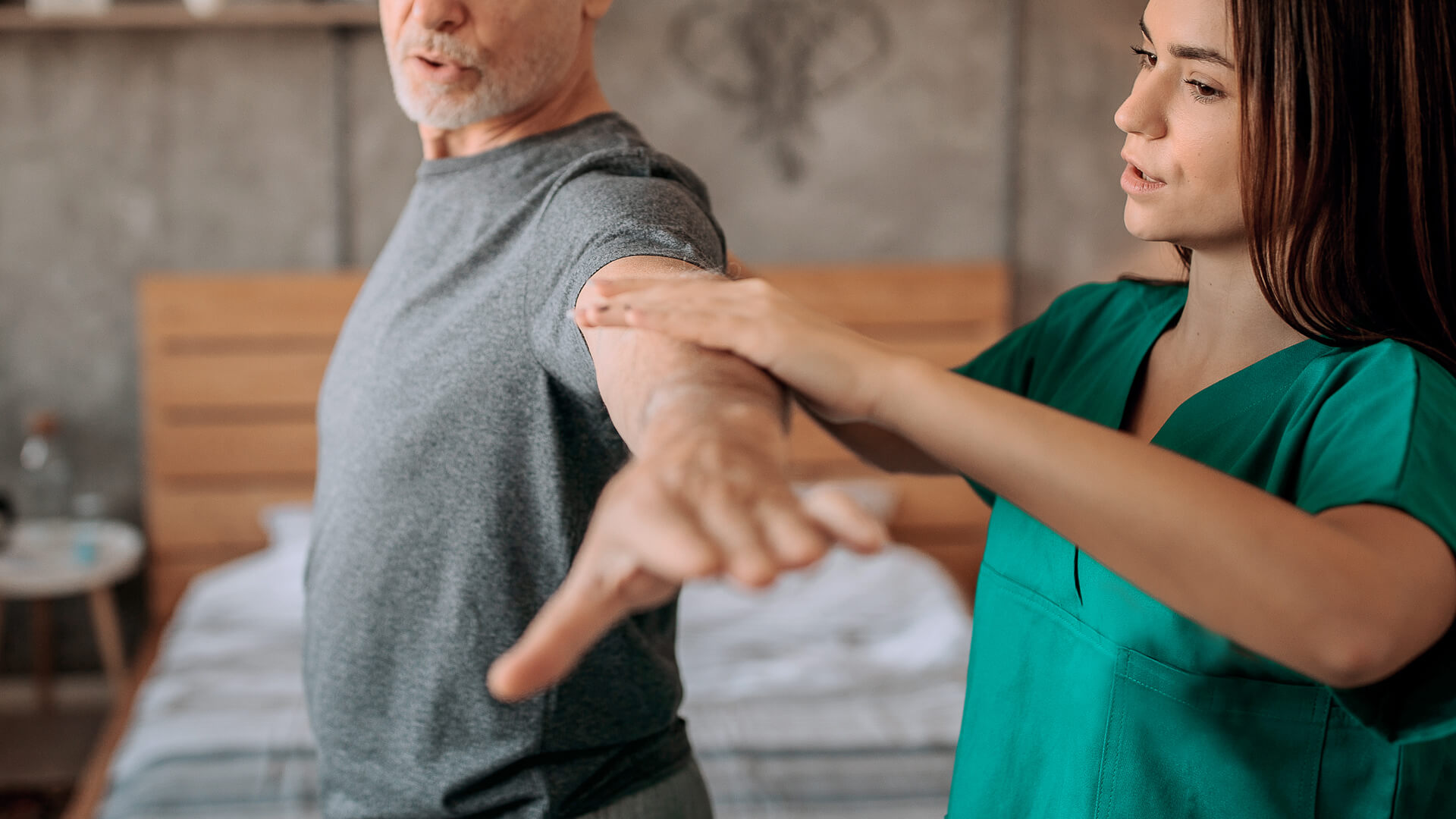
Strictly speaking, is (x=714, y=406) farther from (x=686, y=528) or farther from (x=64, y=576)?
(x=64, y=576)

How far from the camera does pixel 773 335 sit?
2.03 ft

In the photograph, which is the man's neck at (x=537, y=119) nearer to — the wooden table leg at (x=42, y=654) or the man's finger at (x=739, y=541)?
the man's finger at (x=739, y=541)

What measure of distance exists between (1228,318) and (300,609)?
7.33ft

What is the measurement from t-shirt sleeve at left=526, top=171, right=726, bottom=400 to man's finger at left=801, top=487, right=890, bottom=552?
0.98ft

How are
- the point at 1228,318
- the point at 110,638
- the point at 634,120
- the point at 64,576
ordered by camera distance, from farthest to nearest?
the point at 634,120 < the point at 110,638 < the point at 64,576 < the point at 1228,318

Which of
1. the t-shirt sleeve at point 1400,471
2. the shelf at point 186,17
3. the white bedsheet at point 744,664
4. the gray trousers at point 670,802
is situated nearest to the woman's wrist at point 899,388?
the t-shirt sleeve at point 1400,471

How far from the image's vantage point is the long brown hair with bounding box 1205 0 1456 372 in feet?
2.37

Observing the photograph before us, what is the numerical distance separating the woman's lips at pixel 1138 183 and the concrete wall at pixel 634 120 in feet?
8.27

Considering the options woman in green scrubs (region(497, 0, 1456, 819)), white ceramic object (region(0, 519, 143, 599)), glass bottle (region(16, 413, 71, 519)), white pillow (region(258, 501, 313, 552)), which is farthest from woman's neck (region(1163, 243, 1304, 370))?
glass bottle (region(16, 413, 71, 519))

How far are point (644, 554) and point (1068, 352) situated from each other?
2.08ft

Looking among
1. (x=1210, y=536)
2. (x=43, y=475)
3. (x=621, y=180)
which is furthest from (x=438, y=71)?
(x=43, y=475)

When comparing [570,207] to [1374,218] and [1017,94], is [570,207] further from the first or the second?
[1017,94]

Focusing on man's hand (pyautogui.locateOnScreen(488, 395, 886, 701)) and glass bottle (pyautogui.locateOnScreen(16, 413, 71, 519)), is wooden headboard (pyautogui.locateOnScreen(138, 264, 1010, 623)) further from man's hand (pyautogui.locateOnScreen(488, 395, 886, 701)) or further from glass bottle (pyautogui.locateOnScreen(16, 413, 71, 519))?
man's hand (pyautogui.locateOnScreen(488, 395, 886, 701))

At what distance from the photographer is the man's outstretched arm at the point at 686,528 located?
0.44m
